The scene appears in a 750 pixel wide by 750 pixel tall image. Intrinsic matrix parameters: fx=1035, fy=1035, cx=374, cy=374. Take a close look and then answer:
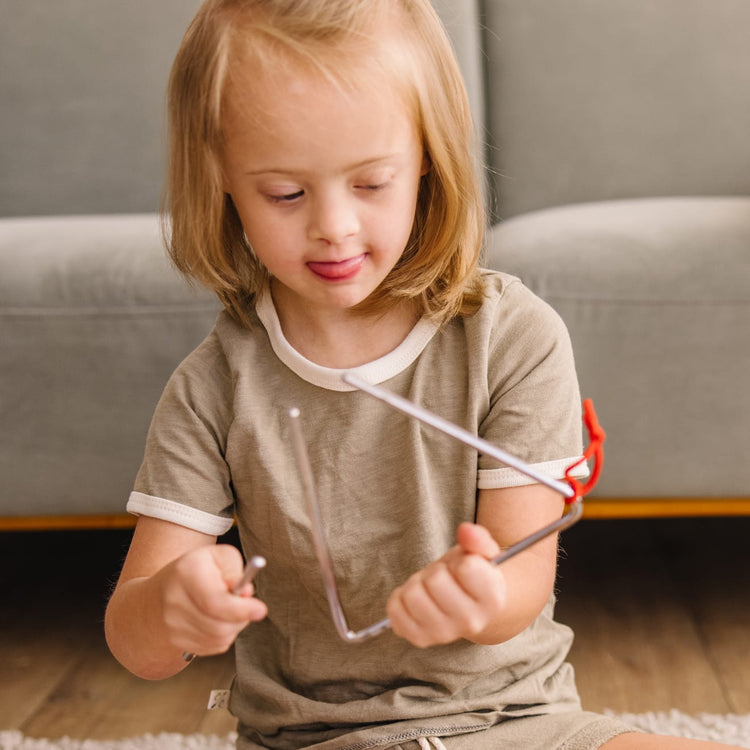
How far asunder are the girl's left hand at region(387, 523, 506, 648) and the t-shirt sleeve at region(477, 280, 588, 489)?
0.20 metres

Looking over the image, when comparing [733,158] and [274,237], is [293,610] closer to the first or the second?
[274,237]

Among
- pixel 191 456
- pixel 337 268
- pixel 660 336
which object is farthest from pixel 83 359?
pixel 660 336

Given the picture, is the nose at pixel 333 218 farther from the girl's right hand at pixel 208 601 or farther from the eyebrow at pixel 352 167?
the girl's right hand at pixel 208 601

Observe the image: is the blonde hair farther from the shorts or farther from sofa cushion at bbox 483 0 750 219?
sofa cushion at bbox 483 0 750 219

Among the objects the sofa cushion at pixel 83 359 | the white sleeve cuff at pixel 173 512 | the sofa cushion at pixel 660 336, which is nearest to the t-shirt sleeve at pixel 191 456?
the white sleeve cuff at pixel 173 512

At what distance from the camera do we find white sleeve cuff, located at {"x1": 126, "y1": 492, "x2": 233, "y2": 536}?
75 cm

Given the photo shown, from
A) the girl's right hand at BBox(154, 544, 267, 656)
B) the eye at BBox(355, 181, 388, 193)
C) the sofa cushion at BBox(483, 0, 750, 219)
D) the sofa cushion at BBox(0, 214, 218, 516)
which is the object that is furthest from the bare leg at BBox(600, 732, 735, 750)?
the sofa cushion at BBox(483, 0, 750, 219)

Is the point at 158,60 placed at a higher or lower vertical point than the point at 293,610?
higher

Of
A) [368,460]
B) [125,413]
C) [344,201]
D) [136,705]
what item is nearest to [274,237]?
[344,201]

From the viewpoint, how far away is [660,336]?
0.98 meters

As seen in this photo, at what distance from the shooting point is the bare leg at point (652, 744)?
27.4 inches

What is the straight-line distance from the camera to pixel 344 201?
65 centimetres

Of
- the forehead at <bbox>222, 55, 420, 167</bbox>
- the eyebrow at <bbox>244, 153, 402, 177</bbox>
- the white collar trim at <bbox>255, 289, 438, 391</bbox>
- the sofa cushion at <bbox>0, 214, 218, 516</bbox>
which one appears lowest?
the sofa cushion at <bbox>0, 214, 218, 516</bbox>

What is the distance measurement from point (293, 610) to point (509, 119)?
0.87m
